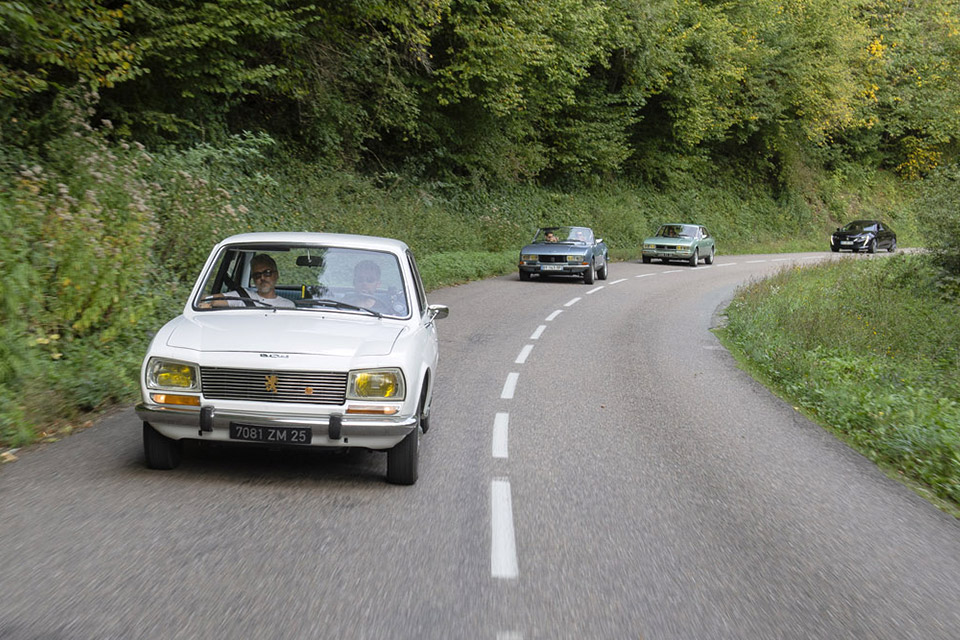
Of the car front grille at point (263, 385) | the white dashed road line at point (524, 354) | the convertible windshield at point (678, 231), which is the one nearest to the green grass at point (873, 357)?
the white dashed road line at point (524, 354)

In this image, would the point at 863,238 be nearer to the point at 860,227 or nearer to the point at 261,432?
the point at 860,227

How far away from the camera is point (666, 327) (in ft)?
49.6

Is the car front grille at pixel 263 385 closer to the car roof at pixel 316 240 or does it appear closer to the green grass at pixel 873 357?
the car roof at pixel 316 240

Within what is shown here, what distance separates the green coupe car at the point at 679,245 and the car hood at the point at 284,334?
26.6 meters

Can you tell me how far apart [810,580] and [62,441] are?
205 inches

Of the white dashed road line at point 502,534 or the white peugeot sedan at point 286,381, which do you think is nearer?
the white dashed road line at point 502,534

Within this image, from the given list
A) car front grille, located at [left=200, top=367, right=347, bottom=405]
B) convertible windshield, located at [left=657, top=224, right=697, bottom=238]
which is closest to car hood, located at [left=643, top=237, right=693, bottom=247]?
convertible windshield, located at [left=657, top=224, right=697, bottom=238]

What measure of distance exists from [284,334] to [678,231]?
93.9 feet

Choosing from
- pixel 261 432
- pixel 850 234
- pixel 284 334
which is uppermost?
pixel 850 234

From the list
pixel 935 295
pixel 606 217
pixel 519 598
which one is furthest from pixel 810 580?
pixel 606 217

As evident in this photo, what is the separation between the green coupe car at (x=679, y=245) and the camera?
31.1 metres

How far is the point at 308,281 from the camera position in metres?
6.23

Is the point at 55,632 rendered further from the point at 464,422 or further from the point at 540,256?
the point at 540,256

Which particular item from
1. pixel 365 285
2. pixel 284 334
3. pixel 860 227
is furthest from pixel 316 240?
pixel 860 227
